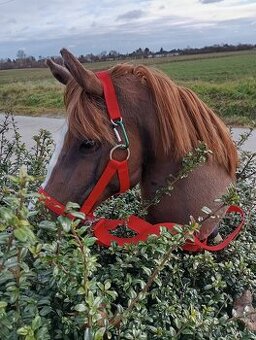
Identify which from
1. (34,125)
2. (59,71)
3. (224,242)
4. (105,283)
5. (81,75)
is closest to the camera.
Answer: (105,283)

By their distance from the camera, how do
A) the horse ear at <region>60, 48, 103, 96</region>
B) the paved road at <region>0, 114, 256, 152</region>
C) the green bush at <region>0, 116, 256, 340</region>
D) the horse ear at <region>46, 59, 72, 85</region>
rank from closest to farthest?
the green bush at <region>0, 116, 256, 340</region>, the horse ear at <region>60, 48, 103, 96</region>, the horse ear at <region>46, 59, 72, 85</region>, the paved road at <region>0, 114, 256, 152</region>

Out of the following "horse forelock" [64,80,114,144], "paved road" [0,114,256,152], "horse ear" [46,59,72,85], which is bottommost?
"paved road" [0,114,256,152]

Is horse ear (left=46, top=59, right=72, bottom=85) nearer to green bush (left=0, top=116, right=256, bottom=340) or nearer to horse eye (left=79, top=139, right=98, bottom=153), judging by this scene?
horse eye (left=79, top=139, right=98, bottom=153)

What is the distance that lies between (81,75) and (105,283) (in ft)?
2.22

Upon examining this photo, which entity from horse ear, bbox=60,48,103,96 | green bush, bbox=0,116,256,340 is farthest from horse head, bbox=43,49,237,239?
green bush, bbox=0,116,256,340

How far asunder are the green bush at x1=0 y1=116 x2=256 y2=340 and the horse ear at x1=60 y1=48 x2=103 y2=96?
0.42 m

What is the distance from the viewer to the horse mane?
1437mm

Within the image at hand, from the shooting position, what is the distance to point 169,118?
1.51 m

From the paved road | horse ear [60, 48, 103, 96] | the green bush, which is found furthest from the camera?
the paved road

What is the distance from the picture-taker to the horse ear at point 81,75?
4.53 ft

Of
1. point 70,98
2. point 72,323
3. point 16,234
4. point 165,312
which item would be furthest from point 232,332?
point 70,98

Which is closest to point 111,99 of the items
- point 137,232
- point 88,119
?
point 88,119

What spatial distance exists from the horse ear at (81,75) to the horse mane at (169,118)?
4cm

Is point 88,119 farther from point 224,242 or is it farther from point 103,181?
point 224,242
